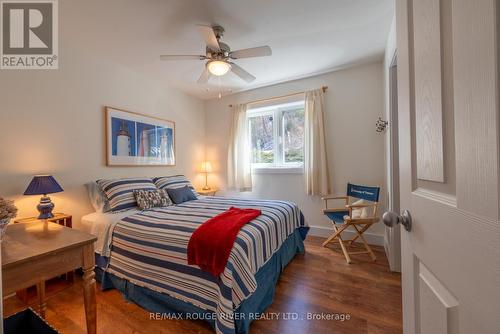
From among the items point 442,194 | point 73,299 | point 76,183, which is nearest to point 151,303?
point 73,299

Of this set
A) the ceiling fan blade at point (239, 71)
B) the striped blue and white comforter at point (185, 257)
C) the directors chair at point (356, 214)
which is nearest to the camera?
the striped blue and white comforter at point (185, 257)

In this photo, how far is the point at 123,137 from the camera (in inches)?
114

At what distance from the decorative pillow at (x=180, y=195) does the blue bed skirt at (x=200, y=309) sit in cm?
100

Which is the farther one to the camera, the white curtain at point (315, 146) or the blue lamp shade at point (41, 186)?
the white curtain at point (315, 146)

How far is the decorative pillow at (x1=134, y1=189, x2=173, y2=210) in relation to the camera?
244 cm

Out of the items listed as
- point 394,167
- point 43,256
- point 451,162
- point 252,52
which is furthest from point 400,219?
point 252,52

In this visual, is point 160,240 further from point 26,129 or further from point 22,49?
point 22,49

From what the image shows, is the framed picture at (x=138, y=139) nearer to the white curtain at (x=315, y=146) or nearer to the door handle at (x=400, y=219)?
the white curtain at (x=315, y=146)

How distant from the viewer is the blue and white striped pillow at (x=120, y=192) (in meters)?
2.37

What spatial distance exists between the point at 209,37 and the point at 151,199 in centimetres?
186

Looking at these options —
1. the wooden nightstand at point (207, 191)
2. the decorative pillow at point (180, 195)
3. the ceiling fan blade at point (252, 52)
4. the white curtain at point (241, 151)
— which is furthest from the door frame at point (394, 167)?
the wooden nightstand at point (207, 191)

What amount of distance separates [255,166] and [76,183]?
2.56 meters

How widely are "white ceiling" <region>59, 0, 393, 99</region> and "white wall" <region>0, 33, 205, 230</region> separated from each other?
238 mm

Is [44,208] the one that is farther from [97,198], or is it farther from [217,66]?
[217,66]
